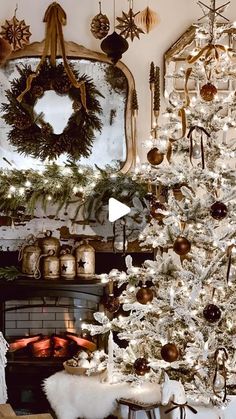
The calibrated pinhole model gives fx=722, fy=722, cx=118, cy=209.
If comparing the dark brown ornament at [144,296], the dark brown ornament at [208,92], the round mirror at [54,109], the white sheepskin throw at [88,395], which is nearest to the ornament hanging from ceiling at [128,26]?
the round mirror at [54,109]

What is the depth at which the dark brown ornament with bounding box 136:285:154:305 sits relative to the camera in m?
3.96

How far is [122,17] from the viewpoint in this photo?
4832 millimetres

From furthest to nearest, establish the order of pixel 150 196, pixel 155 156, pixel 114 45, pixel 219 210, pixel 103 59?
A: pixel 103 59 → pixel 114 45 → pixel 150 196 → pixel 155 156 → pixel 219 210

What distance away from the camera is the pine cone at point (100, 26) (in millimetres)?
4711

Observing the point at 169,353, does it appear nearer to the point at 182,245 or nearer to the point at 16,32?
the point at 182,245

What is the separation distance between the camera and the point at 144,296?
156 inches

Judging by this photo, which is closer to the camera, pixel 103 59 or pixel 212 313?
pixel 212 313

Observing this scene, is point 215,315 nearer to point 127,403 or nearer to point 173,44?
point 127,403

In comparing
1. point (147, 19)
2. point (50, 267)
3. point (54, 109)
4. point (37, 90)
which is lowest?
point (50, 267)

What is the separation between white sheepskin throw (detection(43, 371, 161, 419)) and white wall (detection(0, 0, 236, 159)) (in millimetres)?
1659

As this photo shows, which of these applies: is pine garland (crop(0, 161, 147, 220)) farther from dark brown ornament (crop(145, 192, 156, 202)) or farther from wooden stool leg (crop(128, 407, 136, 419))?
wooden stool leg (crop(128, 407, 136, 419))

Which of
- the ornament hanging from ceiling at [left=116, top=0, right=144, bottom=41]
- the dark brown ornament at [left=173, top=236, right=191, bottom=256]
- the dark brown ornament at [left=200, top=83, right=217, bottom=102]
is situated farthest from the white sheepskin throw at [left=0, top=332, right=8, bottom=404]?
the ornament hanging from ceiling at [left=116, top=0, right=144, bottom=41]
